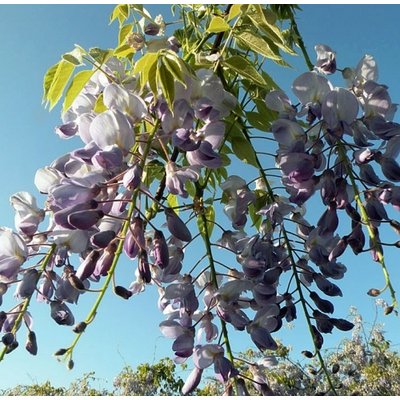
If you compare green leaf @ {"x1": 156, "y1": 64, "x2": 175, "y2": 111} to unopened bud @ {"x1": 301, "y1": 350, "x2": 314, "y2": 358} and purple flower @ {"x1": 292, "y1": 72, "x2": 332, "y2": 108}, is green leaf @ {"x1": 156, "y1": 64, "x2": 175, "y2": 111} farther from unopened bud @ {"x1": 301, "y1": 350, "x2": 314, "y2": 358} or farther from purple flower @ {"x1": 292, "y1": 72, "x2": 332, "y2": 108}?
unopened bud @ {"x1": 301, "y1": 350, "x2": 314, "y2": 358}

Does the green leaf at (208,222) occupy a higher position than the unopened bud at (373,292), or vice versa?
the green leaf at (208,222)

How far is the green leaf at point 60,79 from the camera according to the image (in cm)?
105

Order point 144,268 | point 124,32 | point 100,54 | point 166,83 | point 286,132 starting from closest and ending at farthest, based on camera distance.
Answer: point 144,268
point 166,83
point 286,132
point 100,54
point 124,32

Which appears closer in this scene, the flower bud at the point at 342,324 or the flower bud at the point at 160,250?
the flower bud at the point at 160,250

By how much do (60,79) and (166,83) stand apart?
1.02 feet

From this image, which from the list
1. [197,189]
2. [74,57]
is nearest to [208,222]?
[197,189]

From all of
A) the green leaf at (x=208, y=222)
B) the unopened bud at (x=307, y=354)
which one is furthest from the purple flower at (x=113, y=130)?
the unopened bud at (x=307, y=354)

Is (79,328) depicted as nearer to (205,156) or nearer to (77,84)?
(205,156)

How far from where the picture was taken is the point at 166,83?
84cm

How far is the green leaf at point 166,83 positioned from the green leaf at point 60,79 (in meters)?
0.27

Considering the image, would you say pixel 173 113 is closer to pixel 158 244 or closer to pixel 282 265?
pixel 158 244

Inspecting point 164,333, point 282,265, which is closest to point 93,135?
point 164,333

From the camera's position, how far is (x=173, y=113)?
843mm

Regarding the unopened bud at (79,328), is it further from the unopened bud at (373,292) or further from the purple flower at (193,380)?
the unopened bud at (373,292)
